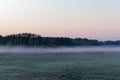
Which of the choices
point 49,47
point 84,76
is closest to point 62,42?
point 49,47

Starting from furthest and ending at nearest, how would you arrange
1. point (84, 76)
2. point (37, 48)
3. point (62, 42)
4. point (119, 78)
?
point (62, 42) → point (37, 48) → point (84, 76) → point (119, 78)

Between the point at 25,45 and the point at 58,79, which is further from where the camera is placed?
the point at 25,45

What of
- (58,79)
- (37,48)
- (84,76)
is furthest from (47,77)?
(37,48)

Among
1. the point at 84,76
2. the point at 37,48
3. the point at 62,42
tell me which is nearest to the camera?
the point at 84,76

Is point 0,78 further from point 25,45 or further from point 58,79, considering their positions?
point 25,45

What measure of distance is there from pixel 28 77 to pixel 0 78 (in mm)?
2046

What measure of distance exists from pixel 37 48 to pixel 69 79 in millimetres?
51027

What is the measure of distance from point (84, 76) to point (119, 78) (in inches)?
106

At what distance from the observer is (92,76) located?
2227 cm

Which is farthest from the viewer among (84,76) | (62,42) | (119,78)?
(62,42)

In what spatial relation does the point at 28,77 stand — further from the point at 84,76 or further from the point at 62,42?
the point at 62,42

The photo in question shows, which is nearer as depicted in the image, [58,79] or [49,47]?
[58,79]

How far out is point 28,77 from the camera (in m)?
21.9

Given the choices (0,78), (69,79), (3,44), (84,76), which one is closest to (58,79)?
(69,79)
